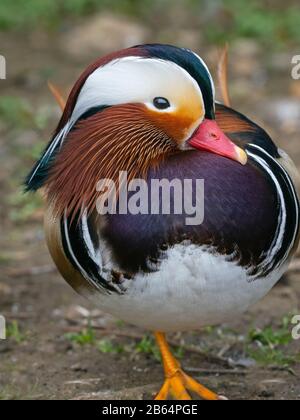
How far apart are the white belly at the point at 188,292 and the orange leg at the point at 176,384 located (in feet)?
1.08

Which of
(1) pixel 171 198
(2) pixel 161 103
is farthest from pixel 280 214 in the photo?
(2) pixel 161 103

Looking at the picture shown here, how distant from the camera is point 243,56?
6.02 metres

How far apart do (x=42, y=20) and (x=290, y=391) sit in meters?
4.16

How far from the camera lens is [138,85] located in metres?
2.37

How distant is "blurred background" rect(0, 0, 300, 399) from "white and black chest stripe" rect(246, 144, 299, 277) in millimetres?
511

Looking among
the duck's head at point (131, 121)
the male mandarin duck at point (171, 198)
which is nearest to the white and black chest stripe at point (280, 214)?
the male mandarin duck at point (171, 198)

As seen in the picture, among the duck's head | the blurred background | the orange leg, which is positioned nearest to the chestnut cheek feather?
the duck's head

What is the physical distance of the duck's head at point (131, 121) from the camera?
2.33 m

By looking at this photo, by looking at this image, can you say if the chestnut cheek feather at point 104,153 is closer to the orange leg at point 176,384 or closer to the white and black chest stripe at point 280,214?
the white and black chest stripe at point 280,214

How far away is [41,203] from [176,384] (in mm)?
1831

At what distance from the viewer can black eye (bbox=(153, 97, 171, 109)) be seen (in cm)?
236

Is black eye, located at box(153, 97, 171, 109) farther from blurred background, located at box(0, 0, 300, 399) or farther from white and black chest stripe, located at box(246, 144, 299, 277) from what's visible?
blurred background, located at box(0, 0, 300, 399)

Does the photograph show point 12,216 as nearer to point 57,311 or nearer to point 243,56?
point 57,311

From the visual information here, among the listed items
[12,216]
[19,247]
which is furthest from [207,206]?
[12,216]
